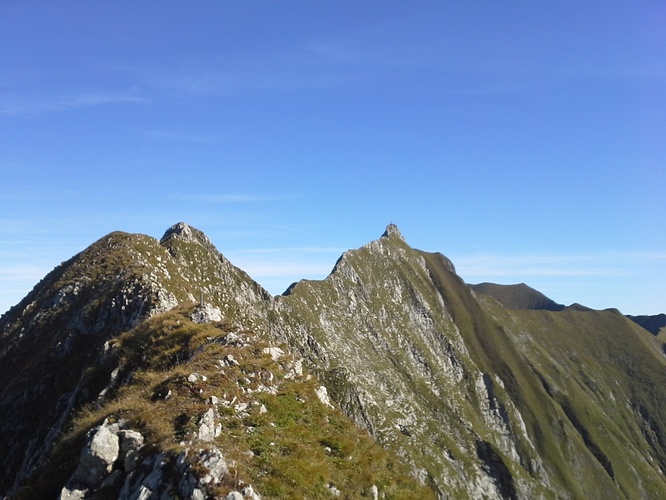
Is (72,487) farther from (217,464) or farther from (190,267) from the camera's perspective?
(190,267)

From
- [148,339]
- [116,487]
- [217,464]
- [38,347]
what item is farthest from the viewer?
[38,347]

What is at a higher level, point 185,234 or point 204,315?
point 185,234

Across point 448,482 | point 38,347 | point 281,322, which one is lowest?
point 448,482

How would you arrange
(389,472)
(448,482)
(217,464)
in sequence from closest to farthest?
(217,464)
(389,472)
(448,482)

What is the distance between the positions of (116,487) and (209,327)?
1216cm

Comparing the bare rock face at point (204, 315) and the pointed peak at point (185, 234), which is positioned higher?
the pointed peak at point (185, 234)

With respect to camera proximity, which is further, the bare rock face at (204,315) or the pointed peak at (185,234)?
the pointed peak at (185,234)

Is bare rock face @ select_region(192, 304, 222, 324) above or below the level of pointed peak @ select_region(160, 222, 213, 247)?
below

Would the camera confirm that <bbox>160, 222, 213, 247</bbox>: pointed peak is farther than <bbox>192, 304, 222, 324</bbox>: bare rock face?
Yes

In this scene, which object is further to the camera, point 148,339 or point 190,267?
point 190,267

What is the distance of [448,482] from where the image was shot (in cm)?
15675

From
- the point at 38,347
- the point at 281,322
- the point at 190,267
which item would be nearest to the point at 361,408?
the point at 281,322

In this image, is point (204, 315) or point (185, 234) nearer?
point (204, 315)

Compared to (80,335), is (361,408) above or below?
below
